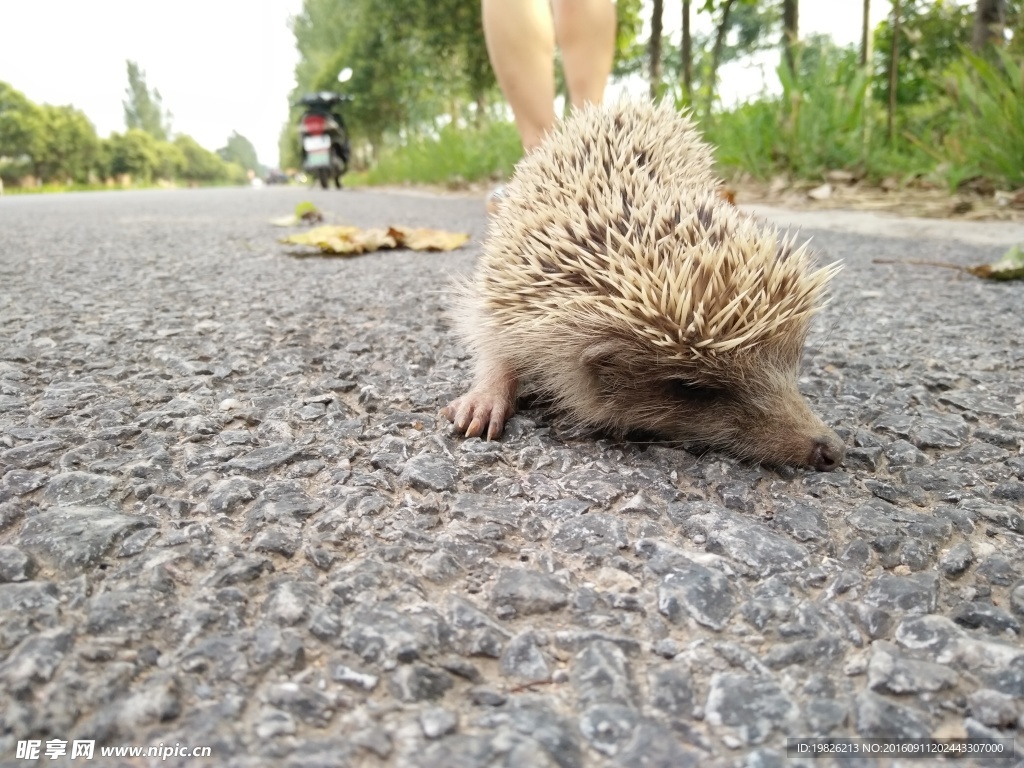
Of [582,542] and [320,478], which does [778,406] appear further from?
[320,478]

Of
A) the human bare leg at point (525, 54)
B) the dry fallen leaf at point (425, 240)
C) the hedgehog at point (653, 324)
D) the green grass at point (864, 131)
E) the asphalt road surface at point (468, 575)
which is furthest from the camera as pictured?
the green grass at point (864, 131)

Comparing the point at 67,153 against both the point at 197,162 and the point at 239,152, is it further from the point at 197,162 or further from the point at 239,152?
the point at 239,152

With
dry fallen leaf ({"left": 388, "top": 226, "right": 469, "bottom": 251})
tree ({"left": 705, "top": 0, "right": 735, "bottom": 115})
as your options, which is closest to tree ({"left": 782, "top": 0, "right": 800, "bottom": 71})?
tree ({"left": 705, "top": 0, "right": 735, "bottom": 115})

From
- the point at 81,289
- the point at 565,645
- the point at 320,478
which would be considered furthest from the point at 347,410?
the point at 81,289

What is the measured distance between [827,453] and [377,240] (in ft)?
12.8

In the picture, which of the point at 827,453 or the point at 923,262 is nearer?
the point at 827,453

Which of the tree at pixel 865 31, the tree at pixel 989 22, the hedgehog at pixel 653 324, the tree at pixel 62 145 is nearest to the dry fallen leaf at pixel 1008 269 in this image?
the hedgehog at pixel 653 324

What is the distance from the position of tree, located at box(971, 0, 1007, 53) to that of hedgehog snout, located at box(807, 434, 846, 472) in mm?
8317

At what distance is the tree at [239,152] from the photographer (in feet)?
562

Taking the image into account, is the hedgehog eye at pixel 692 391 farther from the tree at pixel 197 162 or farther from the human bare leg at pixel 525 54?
the tree at pixel 197 162

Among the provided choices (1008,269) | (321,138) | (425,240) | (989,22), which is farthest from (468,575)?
(321,138)

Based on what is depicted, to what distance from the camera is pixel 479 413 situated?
2.01 metres

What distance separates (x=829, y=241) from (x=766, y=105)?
3.09 metres

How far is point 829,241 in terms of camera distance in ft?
17.4
